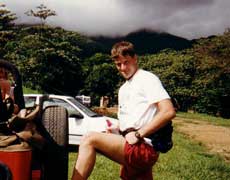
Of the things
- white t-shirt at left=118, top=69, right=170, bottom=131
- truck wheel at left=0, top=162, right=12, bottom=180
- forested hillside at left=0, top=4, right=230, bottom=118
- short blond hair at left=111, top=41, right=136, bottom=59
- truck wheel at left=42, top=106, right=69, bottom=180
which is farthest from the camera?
forested hillside at left=0, top=4, right=230, bottom=118

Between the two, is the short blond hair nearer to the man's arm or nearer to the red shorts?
the man's arm

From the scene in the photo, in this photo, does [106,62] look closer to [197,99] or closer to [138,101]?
[197,99]

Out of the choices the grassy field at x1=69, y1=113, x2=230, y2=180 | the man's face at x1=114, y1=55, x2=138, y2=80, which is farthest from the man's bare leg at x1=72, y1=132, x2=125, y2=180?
the grassy field at x1=69, y1=113, x2=230, y2=180

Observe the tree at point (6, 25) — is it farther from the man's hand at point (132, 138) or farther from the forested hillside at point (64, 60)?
the man's hand at point (132, 138)

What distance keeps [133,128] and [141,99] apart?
247mm

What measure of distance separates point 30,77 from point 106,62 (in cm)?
4503

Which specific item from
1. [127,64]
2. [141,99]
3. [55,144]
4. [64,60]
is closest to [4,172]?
[55,144]

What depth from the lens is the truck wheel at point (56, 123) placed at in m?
4.09

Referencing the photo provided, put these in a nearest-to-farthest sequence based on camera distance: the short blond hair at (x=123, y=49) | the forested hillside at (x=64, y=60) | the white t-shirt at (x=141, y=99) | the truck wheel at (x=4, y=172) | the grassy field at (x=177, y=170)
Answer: the truck wheel at (x=4, y=172)
the white t-shirt at (x=141, y=99)
the short blond hair at (x=123, y=49)
the grassy field at (x=177, y=170)
the forested hillside at (x=64, y=60)

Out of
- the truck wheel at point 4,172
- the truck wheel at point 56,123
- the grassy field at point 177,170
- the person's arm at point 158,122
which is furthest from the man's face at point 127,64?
the grassy field at point 177,170

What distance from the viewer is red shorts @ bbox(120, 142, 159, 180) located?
12.9 ft

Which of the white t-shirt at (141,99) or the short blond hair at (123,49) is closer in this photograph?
the white t-shirt at (141,99)

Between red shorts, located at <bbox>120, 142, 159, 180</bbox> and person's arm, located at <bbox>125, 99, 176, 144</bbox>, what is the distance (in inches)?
2.6

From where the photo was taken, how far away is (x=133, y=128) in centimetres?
409
